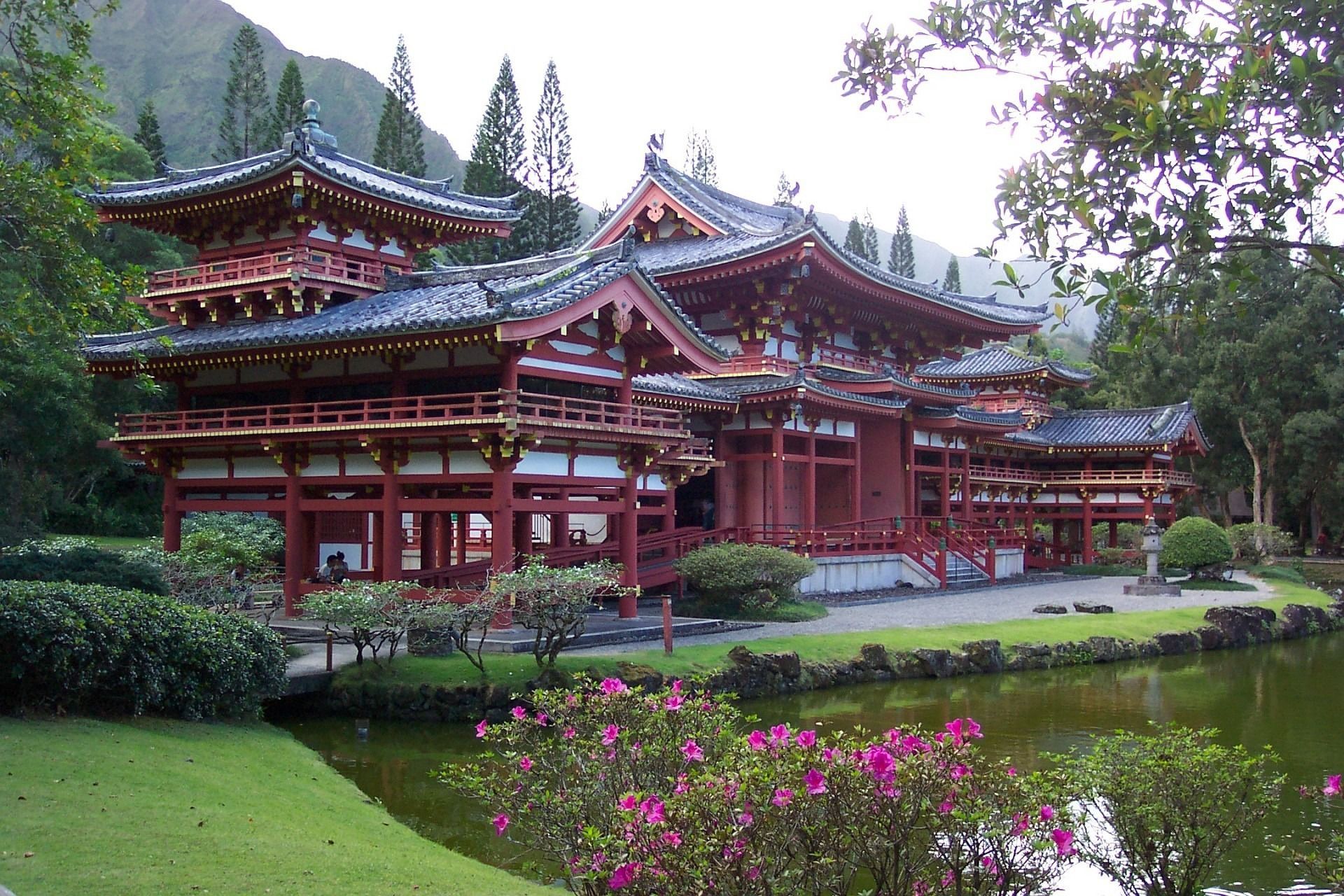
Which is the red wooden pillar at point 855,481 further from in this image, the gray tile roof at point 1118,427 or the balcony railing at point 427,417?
the gray tile roof at point 1118,427

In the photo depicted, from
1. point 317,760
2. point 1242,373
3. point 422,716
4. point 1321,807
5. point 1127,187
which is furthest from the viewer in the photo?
point 1242,373

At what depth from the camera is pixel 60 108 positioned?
1339 cm

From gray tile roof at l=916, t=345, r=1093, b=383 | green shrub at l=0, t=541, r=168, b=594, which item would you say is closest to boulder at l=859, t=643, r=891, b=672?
green shrub at l=0, t=541, r=168, b=594

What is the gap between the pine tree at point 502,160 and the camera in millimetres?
52781

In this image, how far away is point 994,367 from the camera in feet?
153

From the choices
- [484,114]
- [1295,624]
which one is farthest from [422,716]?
[484,114]

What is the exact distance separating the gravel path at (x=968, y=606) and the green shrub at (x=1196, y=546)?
57.2 inches

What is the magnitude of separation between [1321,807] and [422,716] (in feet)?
36.0

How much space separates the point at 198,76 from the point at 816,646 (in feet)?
396

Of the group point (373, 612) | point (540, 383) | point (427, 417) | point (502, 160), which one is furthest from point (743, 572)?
point (502, 160)

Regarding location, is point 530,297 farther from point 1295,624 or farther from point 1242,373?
point 1242,373

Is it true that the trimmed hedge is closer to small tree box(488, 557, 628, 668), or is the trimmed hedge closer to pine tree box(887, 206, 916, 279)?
small tree box(488, 557, 628, 668)

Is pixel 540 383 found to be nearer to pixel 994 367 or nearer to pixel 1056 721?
pixel 1056 721

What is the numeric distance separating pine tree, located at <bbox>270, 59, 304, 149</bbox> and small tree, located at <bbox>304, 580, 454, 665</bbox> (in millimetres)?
40663
